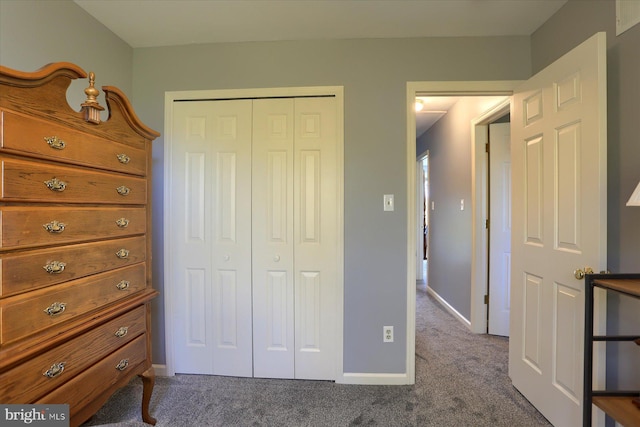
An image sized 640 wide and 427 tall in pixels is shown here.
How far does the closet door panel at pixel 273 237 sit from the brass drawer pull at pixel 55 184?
1059mm

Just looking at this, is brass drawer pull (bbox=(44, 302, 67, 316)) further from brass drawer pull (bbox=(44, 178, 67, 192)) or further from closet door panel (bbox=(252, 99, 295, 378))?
closet door panel (bbox=(252, 99, 295, 378))

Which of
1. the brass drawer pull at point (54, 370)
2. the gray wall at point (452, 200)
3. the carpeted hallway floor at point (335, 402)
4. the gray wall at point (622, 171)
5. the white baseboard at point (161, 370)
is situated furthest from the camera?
the gray wall at point (452, 200)

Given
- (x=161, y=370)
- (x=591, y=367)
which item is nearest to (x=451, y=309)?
(x=591, y=367)

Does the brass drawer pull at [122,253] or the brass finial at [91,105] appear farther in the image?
the brass drawer pull at [122,253]

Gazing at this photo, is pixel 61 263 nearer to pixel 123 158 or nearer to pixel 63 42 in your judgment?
pixel 123 158

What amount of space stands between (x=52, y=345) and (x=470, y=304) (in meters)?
3.17

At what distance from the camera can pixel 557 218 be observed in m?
1.51

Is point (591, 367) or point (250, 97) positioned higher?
point (250, 97)

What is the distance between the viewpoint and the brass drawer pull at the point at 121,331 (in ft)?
4.31

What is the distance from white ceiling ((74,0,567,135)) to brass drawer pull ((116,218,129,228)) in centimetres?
130

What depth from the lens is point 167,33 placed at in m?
1.88

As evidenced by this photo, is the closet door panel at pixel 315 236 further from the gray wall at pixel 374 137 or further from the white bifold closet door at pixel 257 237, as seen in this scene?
the gray wall at pixel 374 137

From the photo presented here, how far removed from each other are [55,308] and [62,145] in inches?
24.9

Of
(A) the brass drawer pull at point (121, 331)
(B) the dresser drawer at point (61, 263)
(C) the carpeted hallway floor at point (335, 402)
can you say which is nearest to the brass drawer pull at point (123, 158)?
(B) the dresser drawer at point (61, 263)
